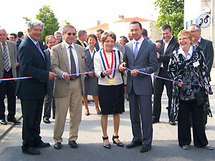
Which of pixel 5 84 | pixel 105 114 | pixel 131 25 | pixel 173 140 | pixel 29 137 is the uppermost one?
pixel 131 25

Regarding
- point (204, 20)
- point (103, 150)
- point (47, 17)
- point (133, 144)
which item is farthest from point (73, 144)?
point (47, 17)

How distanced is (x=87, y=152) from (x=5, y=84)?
120 inches

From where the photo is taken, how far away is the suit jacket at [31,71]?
4.48m

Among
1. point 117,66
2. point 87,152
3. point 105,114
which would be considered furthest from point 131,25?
point 87,152

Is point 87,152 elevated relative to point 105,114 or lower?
lower

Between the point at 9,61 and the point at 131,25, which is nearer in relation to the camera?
the point at 131,25

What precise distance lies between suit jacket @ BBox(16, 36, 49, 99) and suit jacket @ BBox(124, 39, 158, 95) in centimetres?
153

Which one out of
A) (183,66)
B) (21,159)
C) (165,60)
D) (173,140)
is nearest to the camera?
(21,159)

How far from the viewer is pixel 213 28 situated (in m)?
21.1

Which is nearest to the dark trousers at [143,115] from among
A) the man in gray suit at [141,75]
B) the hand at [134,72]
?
the man in gray suit at [141,75]

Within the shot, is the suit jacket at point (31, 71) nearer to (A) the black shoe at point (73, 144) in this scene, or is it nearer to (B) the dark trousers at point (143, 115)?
(A) the black shoe at point (73, 144)

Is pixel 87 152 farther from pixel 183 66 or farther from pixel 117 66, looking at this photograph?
pixel 183 66

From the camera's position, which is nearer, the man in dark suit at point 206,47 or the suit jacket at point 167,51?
the man in dark suit at point 206,47

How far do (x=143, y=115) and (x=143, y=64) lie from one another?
0.93 meters
